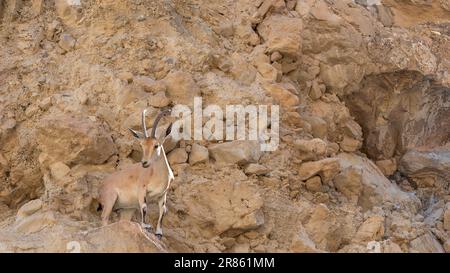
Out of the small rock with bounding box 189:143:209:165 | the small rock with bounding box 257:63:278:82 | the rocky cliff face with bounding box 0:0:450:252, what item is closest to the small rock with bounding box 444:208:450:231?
the rocky cliff face with bounding box 0:0:450:252

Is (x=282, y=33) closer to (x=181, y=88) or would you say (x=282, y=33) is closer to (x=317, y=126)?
(x=317, y=126)

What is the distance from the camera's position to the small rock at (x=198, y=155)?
1143 cm

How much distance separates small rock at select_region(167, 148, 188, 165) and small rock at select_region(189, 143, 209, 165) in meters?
0.09

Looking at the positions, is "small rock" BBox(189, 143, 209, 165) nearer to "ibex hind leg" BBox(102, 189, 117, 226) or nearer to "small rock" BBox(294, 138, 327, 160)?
"small rock" BBox(294, 138, 327, 160)

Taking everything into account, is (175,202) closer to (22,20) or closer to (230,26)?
(230,26)

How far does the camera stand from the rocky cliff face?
10.8m

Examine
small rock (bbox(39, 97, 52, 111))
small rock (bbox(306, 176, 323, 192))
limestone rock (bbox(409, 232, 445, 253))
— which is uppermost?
small rock (bbox(39, 97, 52, 111))

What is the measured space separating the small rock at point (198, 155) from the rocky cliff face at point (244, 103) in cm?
3

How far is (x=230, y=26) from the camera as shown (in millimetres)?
13586

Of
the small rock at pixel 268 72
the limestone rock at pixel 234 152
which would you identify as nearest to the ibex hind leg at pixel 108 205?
the limestone rock at pixel 234 152

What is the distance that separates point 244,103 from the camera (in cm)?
1243

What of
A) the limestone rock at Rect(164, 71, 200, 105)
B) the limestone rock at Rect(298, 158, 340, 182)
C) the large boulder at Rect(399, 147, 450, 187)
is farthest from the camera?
the large boulder at Rect(399, 147, 450, 187)

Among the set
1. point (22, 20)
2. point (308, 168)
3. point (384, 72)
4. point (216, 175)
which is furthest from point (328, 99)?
point (22, 20)

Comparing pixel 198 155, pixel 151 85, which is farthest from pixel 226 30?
pixel 198 155
